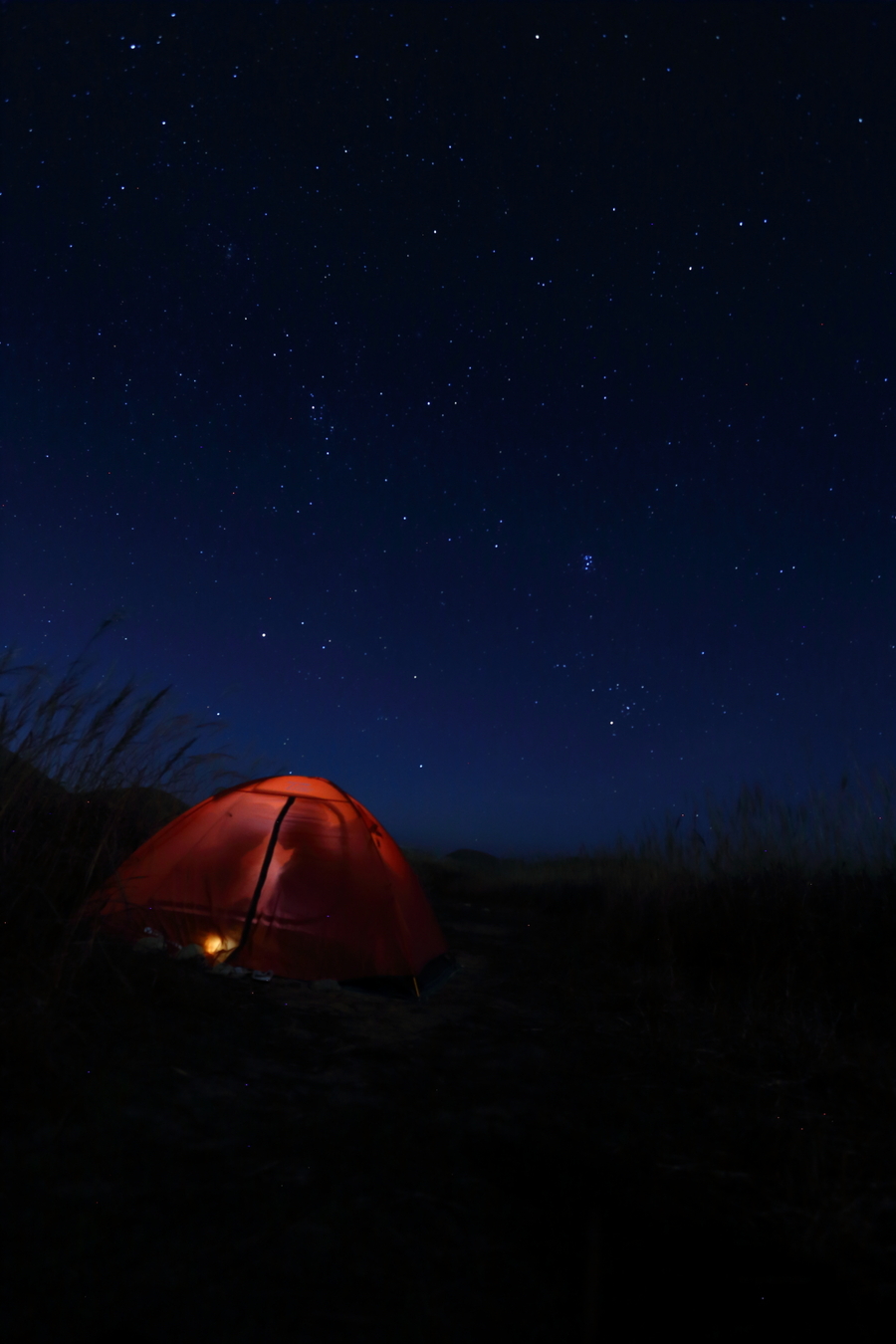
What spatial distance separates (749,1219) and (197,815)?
469cm

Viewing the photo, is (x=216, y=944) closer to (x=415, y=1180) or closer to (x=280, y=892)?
(x=280, y=892)

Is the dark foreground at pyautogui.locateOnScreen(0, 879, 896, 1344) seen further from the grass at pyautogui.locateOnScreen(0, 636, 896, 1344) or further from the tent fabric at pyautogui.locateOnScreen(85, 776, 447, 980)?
the tent fabric at pyautogui.locateOnScreen(85, 776, 447, 980)

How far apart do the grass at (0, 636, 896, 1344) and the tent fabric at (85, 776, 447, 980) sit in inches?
14.7

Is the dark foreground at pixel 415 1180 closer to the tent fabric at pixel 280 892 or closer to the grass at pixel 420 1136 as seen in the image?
the grass at pixel 420 1136

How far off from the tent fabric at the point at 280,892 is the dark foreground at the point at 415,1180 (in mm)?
1071

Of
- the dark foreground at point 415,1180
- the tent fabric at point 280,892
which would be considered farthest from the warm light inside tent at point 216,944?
the dark foreground at point 415,1180

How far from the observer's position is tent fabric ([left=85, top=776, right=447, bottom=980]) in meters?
4.98

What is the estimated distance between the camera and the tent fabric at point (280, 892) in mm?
4980

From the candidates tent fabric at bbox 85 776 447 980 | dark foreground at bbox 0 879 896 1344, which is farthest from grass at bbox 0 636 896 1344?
tent fabric at bbox 85 776 447 980

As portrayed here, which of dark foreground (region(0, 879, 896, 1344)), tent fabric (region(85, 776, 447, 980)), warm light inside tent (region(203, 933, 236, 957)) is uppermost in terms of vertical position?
tent fabric (region(85, 776, 447, 980))

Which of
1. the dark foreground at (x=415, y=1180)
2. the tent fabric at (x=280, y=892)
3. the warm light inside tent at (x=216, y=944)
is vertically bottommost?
the dark foreground at (x=415, y=1180)

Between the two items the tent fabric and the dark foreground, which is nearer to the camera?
the dark foreground

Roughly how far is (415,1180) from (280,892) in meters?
3.14

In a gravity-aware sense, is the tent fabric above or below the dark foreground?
above
